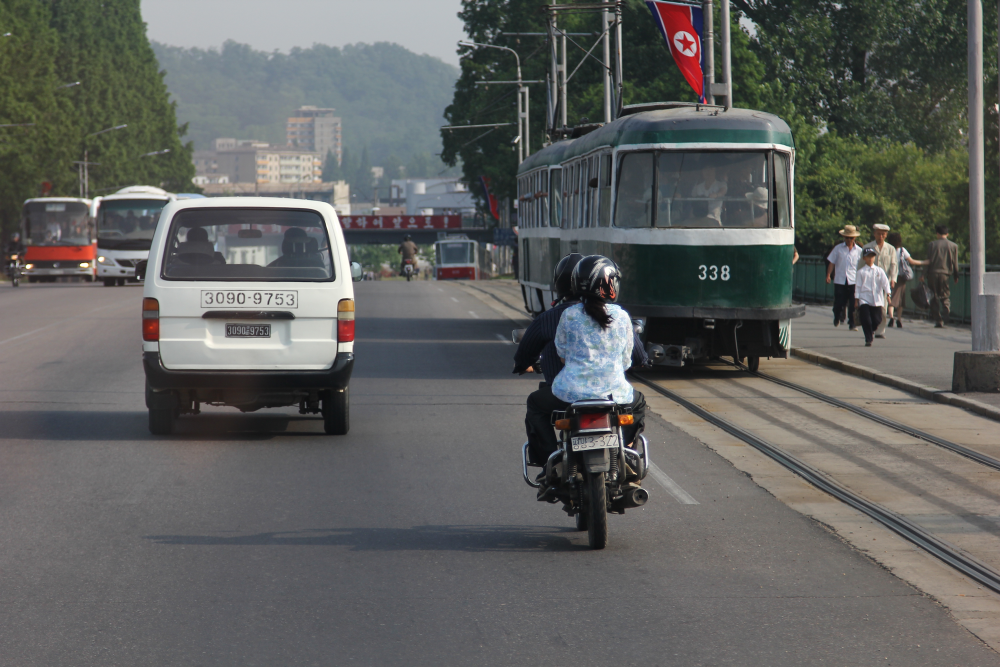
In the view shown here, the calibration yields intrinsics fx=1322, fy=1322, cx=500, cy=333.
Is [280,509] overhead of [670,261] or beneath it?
beneath

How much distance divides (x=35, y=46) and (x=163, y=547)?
222 ft

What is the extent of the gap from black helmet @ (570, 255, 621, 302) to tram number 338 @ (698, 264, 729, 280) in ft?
28.9

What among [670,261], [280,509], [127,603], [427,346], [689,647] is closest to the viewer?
[689,647]

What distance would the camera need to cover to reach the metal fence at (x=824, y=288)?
23688 mm

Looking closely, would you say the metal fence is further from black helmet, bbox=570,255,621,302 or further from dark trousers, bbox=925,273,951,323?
black helmet, bbox=570,255,621,302

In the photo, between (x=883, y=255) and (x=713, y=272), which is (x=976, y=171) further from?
(x=883, y=255)

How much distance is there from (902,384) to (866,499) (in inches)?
254

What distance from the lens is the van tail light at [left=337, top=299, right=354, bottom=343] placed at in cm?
1045

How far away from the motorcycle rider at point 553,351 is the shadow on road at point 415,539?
1.44 feet

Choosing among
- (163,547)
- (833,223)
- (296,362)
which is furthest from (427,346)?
(833,223)

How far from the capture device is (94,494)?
27.0 feet

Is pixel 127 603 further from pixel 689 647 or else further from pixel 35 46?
pixel 35 46

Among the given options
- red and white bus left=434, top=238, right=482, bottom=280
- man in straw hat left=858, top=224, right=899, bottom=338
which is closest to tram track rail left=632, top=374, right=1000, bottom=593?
man in straw hat left=858, top=224, right=899, bottom=338

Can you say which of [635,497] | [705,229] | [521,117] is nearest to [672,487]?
[635,497]
